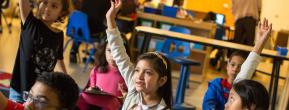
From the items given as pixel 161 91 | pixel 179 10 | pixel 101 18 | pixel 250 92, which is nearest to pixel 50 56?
pixel 161 91

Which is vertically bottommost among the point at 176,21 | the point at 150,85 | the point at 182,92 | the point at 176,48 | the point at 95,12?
the point at 182,92

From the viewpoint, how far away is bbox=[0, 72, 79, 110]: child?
1427mm

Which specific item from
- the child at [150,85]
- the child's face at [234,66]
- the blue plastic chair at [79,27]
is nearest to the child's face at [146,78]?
the child at [150,85]

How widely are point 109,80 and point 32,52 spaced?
1.92 feet

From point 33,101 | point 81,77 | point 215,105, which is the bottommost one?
point 81,77

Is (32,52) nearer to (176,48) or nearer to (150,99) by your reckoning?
(150,99)

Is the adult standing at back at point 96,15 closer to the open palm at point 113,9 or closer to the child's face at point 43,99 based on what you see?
the open palm at point 113,9

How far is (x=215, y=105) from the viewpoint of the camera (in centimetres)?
225

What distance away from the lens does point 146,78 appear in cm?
188

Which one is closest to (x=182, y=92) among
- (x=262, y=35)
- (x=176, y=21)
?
(x=176, y=21)

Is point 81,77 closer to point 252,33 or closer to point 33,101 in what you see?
point 252,33

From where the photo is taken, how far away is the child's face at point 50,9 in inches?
85.1

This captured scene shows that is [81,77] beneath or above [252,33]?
beneath

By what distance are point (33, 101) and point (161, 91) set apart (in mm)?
696
